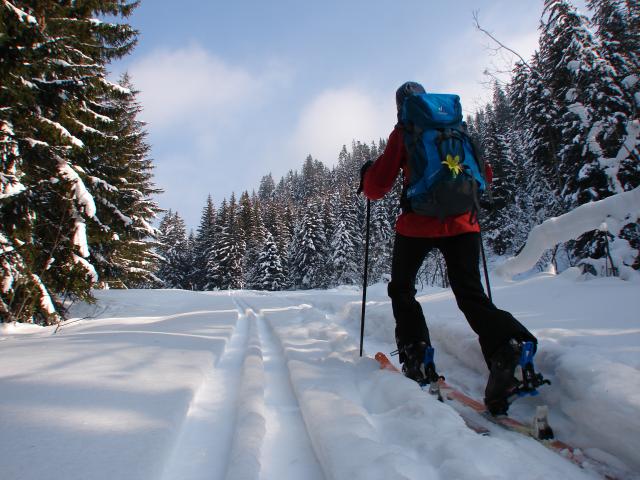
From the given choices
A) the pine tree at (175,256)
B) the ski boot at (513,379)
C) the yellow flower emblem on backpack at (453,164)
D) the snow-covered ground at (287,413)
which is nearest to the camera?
the snow-covered ground at (287,413)

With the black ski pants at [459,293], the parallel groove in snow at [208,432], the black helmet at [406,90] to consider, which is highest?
the black helmet at [406,90]

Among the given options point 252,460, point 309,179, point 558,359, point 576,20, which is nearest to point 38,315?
point 252,460

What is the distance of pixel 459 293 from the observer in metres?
2.32

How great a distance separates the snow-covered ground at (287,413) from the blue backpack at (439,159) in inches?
45.2

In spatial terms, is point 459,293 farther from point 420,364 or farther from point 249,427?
point 249,427

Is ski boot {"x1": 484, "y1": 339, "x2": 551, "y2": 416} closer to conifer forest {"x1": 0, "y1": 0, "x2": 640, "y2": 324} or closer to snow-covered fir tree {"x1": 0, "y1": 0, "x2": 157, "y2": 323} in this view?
conifer forest {"x1": 0, "y1": 0, "x2": 640, "y2": 324}

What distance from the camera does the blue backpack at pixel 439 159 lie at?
2182 mm

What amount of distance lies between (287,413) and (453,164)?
1.85 m

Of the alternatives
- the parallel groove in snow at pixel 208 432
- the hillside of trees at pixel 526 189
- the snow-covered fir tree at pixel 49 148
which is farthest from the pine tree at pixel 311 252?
the parallel groove in snow at pixel 208 432

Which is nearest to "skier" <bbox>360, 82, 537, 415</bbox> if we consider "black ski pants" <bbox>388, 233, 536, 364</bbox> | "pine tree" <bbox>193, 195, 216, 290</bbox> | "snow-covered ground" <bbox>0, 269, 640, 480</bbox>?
"black ski pants" <bbox>388, 233, 536, 364</bbox>

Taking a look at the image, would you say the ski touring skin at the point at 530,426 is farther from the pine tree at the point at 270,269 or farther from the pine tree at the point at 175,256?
the pine tree at the point at 175,256

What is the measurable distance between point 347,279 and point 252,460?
3879 cm

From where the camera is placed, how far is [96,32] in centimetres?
782

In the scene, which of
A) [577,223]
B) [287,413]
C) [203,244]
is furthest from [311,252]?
[287,413]
